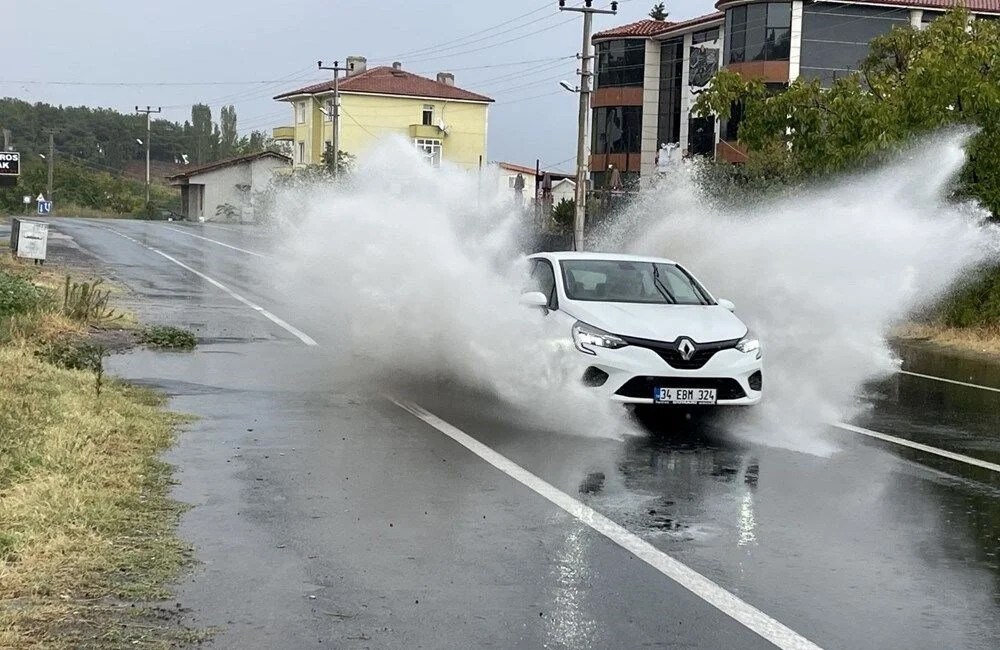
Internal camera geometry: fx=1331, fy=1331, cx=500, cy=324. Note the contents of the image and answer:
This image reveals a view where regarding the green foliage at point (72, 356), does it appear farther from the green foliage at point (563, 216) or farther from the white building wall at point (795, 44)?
the white building wall at point (795, 44)

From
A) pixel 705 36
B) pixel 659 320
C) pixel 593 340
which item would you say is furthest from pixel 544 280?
pixel 705 36

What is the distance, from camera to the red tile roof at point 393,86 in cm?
7819

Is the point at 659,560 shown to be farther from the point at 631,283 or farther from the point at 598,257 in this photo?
the point at 598,257

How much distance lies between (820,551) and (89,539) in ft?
12.4

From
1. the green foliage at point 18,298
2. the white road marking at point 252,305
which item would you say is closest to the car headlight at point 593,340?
the white road marking at point 252,305

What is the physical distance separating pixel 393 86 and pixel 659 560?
74536 mm

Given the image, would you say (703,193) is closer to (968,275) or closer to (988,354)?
(968,275)

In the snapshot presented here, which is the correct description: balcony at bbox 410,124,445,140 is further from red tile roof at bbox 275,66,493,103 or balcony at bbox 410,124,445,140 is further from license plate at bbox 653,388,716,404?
license plate at bbox 653,388,716,404

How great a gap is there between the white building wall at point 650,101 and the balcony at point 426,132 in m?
19.6

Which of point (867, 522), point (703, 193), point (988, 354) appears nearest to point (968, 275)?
point (988, 354)

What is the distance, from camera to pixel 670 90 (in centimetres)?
6131

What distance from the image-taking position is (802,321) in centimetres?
1412

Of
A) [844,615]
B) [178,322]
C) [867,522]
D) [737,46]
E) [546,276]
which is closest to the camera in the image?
[844,615]

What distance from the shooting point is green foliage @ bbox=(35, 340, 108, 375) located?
43.1 ft
